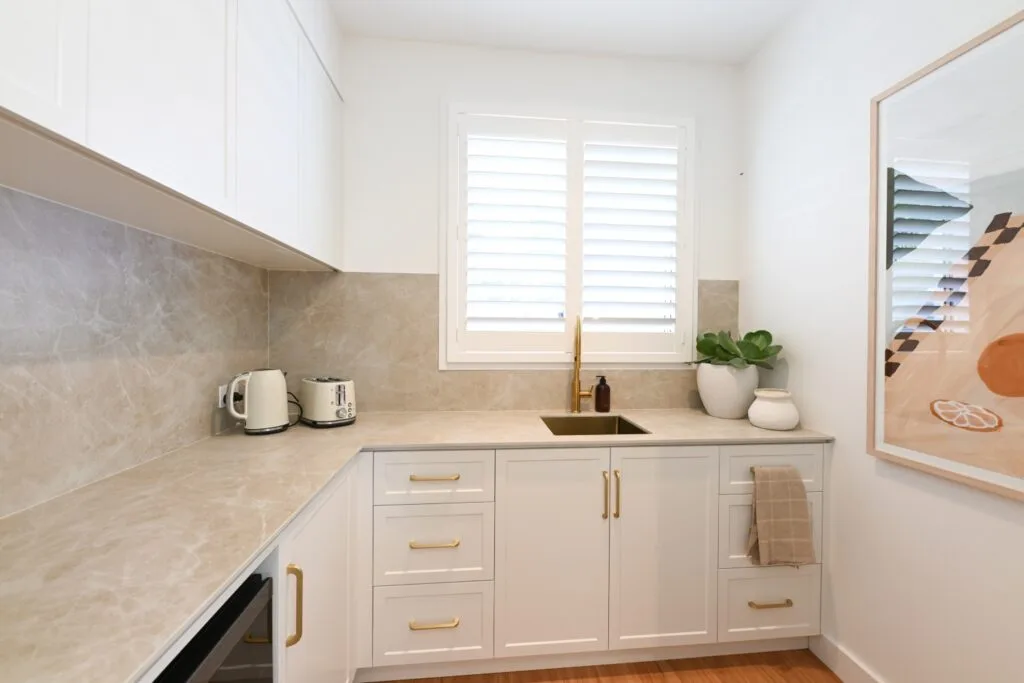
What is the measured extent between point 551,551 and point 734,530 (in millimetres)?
722

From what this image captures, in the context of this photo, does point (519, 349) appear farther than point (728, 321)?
No

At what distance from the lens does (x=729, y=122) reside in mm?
2287

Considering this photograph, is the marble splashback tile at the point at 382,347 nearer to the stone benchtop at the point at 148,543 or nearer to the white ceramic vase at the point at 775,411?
the stone benchtop at the point at 148,543

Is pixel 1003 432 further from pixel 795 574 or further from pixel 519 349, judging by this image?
pixel 519 349

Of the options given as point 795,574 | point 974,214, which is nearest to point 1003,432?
point 974,214

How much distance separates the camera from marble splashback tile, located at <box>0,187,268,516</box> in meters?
0.94

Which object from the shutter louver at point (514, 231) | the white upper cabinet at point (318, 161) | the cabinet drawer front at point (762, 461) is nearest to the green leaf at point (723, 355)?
the cabinet drawer front at point (762, 461)

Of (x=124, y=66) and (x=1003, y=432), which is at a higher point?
→ (x=124, y=66)

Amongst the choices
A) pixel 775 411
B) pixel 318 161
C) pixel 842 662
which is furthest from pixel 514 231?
pixel 842 662

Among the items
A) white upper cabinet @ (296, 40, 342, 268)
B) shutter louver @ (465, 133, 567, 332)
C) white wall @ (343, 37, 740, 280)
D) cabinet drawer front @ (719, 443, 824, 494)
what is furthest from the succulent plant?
white upper cabinet @ (296, 40, 342, 268)

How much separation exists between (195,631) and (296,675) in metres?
0.53

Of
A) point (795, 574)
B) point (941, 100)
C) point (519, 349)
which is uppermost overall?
point (941, 100)

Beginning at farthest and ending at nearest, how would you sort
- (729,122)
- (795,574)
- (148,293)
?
(729,122) → (795,574) → (148,293)

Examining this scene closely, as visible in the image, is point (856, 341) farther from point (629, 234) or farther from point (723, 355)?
point (629, 234)
